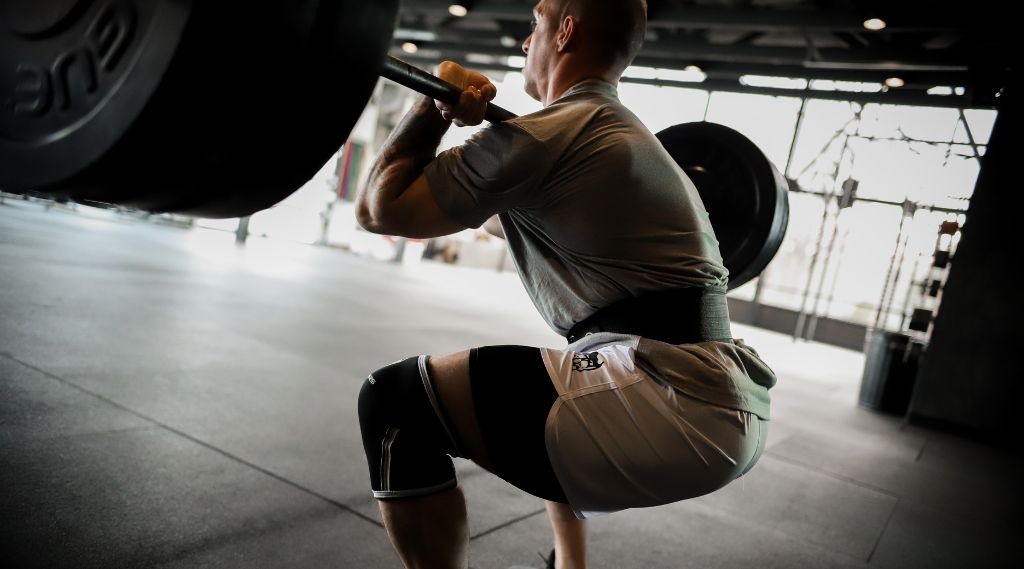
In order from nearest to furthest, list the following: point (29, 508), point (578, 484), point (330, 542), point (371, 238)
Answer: point (578, 484), point (29, 508), point (330, 542), point (371, 238)

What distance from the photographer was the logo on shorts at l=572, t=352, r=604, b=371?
91cm

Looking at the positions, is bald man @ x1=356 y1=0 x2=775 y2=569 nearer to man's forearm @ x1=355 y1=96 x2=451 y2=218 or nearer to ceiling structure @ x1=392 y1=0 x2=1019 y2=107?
man's forearm @ x1=355 y1=96 x2=451 y2=218

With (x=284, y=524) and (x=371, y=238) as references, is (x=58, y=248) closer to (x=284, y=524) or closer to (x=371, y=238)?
(x=284, y=524)

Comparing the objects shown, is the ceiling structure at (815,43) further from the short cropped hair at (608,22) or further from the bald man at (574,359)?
the bald man at (574,359)

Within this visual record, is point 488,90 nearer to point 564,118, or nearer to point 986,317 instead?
point 564,118

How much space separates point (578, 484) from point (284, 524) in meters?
0.82

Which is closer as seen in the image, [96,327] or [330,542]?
[330,542]

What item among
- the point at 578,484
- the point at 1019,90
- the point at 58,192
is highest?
the point at 1019,90

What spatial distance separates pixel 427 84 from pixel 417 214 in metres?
0.17

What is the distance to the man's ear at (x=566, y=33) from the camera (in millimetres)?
1097

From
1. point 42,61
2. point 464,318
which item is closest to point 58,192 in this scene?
point 42,61

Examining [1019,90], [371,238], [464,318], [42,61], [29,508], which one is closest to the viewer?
[42,61]

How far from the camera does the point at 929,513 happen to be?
2.62m

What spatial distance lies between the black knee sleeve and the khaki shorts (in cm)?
16
